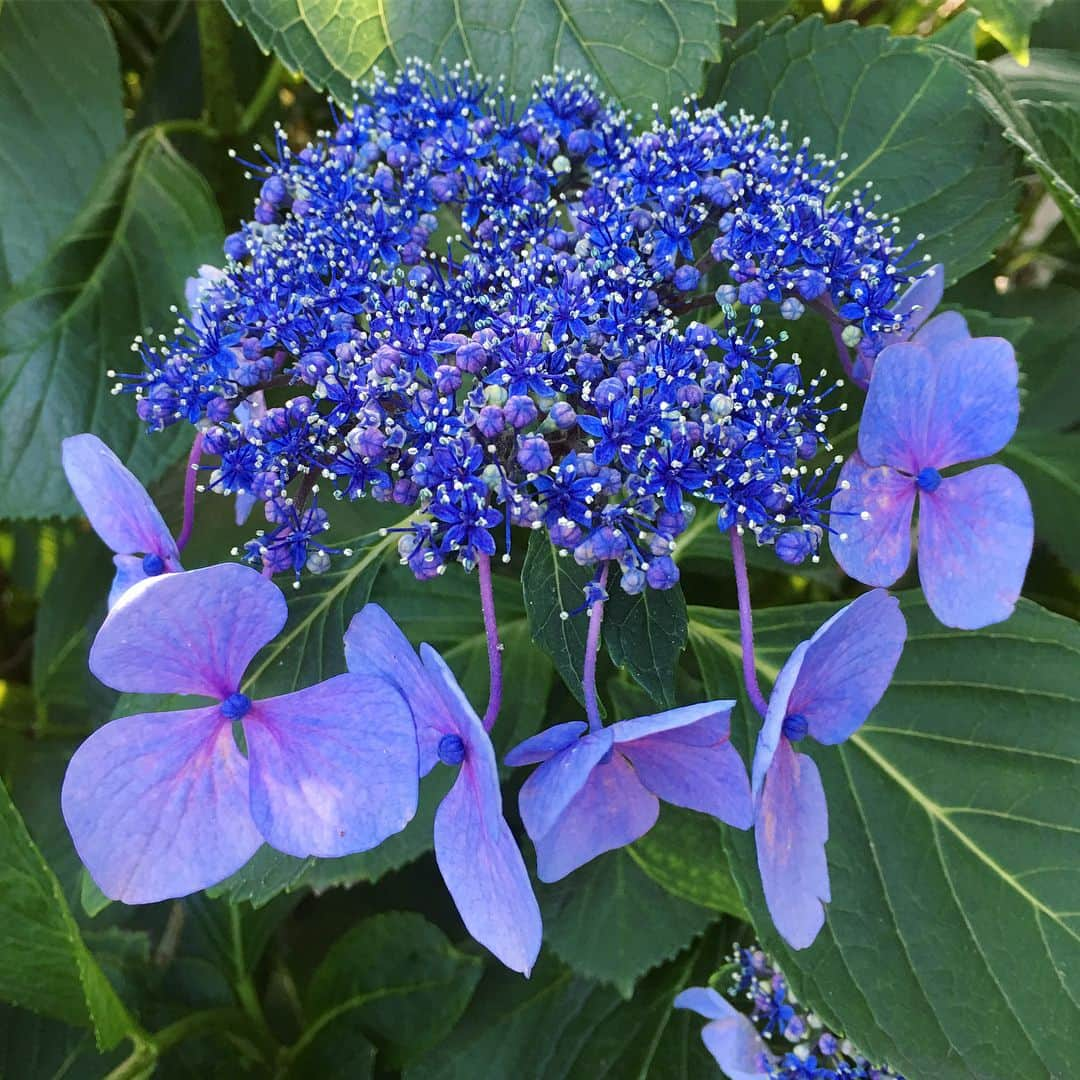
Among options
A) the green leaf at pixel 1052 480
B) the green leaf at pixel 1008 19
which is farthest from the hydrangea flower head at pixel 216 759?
the green leaf at pixel 1052 480

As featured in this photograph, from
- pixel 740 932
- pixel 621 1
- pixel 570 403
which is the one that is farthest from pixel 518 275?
pixel 740 932

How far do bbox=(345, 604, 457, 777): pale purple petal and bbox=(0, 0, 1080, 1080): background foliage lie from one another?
2.7 inches

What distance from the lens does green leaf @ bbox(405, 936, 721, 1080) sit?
0.84 m

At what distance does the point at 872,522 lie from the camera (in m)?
0.54

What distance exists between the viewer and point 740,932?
33.1 inches

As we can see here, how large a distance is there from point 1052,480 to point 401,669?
30.6 inches

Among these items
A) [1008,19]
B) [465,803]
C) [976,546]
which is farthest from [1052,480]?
[465,803]

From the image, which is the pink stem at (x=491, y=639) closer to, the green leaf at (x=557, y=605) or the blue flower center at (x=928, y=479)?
the green leaf at (x=557, y=605)

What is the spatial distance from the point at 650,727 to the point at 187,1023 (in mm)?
620

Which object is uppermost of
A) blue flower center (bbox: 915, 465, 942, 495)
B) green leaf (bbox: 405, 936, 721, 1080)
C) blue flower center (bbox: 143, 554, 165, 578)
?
blue flower center (bbox: 143, 554, 165, 578)

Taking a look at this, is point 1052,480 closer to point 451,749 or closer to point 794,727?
point 794,727

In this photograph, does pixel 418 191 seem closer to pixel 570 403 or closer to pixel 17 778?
pixel 570 403

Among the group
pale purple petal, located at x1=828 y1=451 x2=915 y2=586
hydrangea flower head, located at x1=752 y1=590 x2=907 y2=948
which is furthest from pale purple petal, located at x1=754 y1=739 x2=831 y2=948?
pale purple petal, located at x1=828 y1=451 x2=915 y2=586

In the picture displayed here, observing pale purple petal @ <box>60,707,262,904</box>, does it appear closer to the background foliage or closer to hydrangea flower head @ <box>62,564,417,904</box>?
hydrangea flower head @ <box>62,564,417,904</box>
